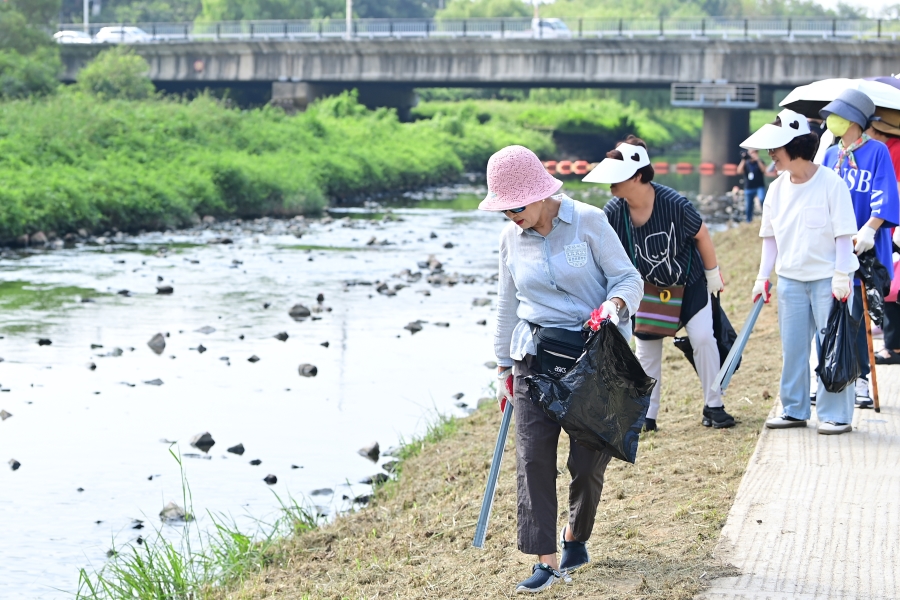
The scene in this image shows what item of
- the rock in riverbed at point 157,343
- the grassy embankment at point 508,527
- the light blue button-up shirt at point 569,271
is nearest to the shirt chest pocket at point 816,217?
the grassy embankment at point 508,527

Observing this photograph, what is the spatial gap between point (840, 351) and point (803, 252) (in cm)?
60

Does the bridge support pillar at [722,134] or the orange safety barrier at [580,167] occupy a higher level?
the bridge support pillar at [722,134]

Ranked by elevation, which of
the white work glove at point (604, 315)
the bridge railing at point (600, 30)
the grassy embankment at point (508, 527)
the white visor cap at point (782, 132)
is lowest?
the grassy embankment at point (508, 527)

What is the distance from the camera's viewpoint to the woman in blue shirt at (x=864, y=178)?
7.38 meters

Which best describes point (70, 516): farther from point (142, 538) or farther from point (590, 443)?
point (590, 443)

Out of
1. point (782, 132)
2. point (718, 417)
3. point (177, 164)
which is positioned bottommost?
point (177, 164)

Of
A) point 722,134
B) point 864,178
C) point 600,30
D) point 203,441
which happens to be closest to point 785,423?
point 864,178

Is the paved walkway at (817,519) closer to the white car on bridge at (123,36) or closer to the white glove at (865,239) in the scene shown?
the white glove at (865,239)

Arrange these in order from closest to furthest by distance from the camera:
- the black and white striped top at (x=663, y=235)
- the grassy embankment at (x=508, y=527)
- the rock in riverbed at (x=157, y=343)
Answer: the grassy embankment at (x=508, y=527) < the black and white striped top at (x=663, y=235) < the rock in riverbed at (x=157, y=343)

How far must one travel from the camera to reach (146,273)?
1995 cm

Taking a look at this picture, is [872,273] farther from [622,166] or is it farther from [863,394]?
[622,166]

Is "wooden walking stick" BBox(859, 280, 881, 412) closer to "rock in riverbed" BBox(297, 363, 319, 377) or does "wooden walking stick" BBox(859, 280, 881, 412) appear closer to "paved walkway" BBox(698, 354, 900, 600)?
"paved walkway" BBox(698, 354, 900, 600)

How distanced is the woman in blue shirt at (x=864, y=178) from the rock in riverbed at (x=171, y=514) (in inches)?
174

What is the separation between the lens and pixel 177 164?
29.6m
